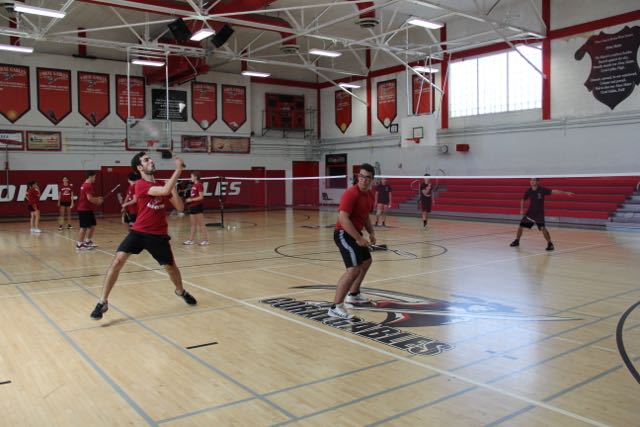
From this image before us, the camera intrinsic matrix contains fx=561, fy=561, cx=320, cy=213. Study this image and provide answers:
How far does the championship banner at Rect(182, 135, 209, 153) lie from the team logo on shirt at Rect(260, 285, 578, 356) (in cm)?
2334

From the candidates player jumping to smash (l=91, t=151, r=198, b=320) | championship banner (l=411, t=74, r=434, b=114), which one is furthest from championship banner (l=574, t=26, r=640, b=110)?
player jumping to smash (l=91, t=151, r=198, b=320)

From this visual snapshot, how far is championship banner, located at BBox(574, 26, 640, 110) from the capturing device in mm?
20438

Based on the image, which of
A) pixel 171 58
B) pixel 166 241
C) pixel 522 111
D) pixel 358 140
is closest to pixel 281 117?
pixel 358 140

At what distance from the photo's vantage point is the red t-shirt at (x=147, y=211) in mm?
6910

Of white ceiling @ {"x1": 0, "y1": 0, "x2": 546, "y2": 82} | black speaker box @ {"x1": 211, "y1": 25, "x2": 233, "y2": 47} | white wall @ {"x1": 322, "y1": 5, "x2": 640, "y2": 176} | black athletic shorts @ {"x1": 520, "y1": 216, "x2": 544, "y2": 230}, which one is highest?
white ceiling @ {"x1": 0, "y1": 0, "x2": 546, "y2": 82}

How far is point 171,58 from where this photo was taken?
26531mm

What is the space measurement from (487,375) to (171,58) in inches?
978

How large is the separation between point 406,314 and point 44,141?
23996mm

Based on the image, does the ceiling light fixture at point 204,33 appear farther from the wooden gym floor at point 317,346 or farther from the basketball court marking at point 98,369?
the basketball court marking at point 98,369

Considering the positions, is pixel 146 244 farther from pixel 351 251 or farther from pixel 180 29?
pixel 180 29

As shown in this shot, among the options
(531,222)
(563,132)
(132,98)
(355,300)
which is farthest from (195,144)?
(355,300)

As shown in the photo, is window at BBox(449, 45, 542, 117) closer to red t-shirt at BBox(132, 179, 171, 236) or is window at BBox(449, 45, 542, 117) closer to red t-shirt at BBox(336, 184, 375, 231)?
red t-shirt at BBox(336, 184, 375, 231)

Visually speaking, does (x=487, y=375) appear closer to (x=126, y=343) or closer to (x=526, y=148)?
(x=126, y=343)

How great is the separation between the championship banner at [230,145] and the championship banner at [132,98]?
4176 mm
